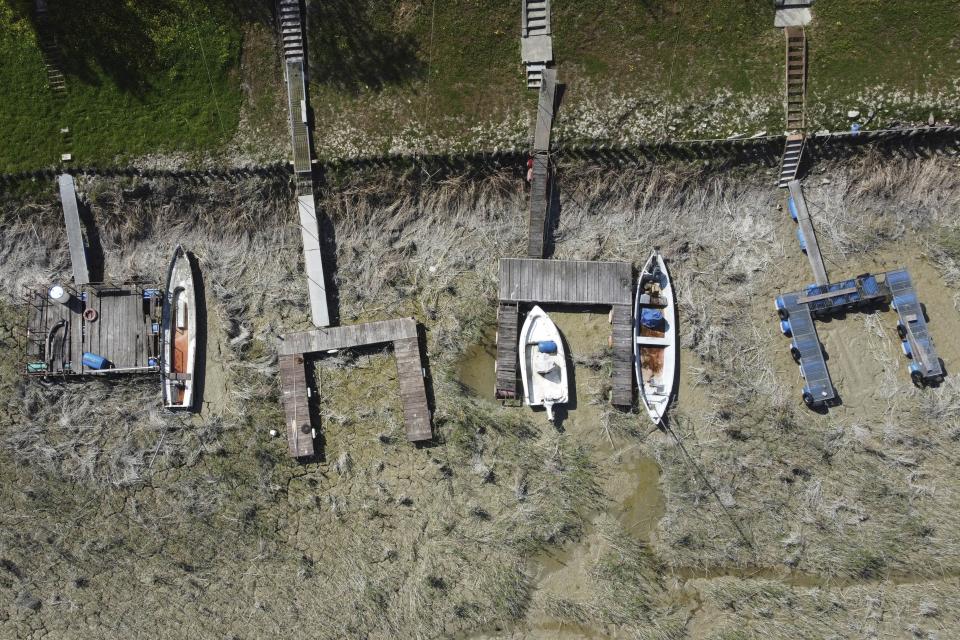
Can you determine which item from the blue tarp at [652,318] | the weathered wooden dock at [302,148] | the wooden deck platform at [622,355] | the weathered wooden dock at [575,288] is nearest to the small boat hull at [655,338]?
the blue tarp at [652,318]

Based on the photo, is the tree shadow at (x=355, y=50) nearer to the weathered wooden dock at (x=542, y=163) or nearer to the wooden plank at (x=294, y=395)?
the weathered wooden dock at (x=542, y=163)

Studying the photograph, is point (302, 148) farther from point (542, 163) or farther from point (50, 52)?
→ point (50, 52)

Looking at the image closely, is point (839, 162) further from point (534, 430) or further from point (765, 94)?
point (534, 430)

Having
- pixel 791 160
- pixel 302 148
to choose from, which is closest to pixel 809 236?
pixel 791 160

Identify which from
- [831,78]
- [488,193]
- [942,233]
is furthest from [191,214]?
[942,233]

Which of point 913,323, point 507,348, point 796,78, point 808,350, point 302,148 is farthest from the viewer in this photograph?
point 507,348

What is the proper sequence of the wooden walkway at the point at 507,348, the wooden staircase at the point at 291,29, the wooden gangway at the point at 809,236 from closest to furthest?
the wooden staircase at the point at 291,29, the wooden gangway at the point at 809,236, the wooden walkway at the point at 507,348
